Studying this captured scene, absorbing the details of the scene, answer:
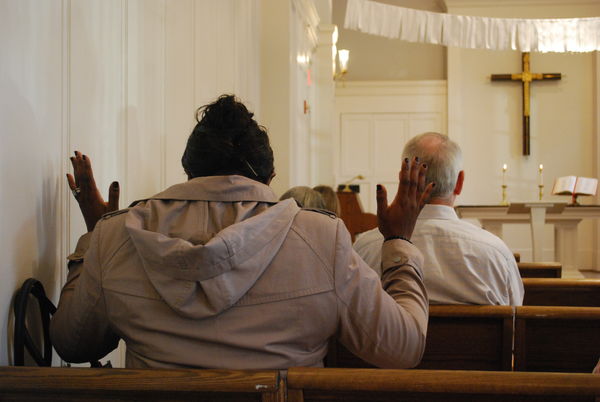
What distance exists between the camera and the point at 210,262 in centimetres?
138

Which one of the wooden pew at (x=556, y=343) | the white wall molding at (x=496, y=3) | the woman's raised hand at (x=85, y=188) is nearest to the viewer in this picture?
the woman's raised hand at (x=85, y=188)

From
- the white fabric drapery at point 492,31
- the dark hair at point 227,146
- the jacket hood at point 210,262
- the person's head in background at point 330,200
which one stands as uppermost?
the white fabric drapery at point 492,31

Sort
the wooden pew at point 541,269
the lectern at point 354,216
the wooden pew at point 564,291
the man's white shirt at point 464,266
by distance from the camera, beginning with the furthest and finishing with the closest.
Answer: the lectern at point 354,216, the wooden pew at point 541,269, the wooden pew at point 564,291, the man's white shirt at point 464,266

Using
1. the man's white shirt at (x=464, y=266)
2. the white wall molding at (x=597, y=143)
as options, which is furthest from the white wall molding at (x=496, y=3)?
the man's white shirt at (x=464, y=266)

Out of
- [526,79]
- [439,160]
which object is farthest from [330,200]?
[526,79]

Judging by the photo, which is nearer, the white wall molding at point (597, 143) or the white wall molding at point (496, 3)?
the white wall molding at point (597, 143)

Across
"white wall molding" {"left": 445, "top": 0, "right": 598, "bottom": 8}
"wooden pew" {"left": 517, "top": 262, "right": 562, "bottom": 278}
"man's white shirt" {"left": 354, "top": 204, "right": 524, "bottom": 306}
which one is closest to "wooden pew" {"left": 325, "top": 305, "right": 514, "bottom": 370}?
"man's white shirt" {"left": 354, "top": 204, "right": 524, "bottom": 306}

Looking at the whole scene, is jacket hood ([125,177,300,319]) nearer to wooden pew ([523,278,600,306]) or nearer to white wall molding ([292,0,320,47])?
wooden pew ([523,278,600,306])

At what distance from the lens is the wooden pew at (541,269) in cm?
368

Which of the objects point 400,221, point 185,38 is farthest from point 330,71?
point 400,221

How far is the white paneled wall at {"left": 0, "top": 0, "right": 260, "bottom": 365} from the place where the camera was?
1.80 meters

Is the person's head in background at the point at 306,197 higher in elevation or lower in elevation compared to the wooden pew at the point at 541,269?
higher

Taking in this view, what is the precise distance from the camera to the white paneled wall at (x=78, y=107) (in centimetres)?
180

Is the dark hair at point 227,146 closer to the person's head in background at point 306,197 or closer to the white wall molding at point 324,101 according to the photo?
the person's head in background at point 306,197
